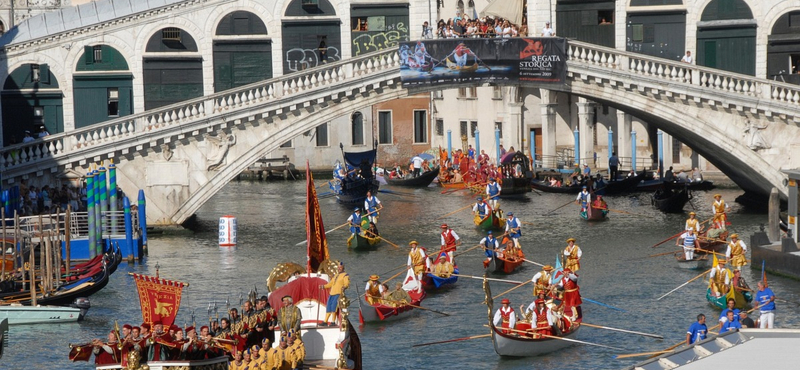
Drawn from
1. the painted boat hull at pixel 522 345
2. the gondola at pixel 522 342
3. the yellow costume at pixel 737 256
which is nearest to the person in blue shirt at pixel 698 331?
the gondola at pixel 522 342

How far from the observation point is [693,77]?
143 ft

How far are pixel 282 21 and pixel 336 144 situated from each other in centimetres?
2197

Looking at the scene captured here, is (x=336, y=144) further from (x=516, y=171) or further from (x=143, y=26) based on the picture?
(x=143, y=26)

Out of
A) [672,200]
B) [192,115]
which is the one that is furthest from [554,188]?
[192,115]

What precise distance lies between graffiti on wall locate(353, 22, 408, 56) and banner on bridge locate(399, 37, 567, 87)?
2602 millimetres

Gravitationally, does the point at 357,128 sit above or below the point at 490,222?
above

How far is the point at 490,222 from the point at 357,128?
2410 cm

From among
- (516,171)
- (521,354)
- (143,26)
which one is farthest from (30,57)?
(521,354)

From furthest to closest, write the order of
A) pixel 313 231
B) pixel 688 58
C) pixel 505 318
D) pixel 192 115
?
pixel 688 58
pixel 192 115
pixel 505 318
pixel 313 231

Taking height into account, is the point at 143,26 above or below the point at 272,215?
above

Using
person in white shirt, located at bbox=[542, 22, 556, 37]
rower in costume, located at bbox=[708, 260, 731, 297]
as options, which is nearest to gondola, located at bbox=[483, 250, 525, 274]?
rower in costume, located at bbox=[708, 260, 731, 297]

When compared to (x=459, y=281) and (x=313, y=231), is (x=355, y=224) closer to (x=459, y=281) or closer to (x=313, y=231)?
(x=459, y=281)

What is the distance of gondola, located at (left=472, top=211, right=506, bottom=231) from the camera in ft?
149

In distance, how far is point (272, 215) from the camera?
50.2m
